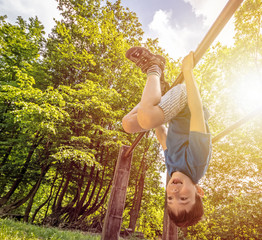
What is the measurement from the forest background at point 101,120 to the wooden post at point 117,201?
4.32 metres

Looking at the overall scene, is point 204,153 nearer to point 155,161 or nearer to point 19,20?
point 155,161

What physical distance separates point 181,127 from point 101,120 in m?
8.82

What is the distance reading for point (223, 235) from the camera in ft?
28.5

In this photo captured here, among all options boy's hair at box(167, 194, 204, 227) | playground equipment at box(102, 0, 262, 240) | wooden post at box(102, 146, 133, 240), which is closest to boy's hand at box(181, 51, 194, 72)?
playground equipment at box(102, 0, 262, 240)

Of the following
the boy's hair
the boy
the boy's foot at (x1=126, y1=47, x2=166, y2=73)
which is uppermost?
the boy's foot at (x1=126, y1=47, x2=166, y2=73)

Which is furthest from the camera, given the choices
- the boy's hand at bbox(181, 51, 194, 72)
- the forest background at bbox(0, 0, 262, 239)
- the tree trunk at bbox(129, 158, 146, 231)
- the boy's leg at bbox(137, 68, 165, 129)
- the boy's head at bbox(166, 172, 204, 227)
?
the tree trunk at bbox(129, 158, 146, 231)

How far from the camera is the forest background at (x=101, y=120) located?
797 centimetres

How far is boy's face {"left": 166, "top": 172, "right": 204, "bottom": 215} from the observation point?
59.9 inches

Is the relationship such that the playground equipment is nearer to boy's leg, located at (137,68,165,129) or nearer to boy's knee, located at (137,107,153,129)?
boy's leg, located at (137,68,165,129)

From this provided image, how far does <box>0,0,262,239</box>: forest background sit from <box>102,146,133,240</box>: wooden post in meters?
4.32

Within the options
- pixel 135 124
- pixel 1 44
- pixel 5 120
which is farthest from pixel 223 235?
pixel 1 44

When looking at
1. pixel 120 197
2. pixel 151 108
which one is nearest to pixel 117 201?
pixel 120 197

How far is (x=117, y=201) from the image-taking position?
8.42 feet

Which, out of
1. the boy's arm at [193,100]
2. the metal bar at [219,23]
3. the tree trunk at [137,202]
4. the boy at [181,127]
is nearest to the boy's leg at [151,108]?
the boy at [181,127]
